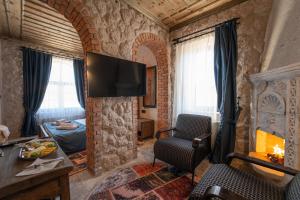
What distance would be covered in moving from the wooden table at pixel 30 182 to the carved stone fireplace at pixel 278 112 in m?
2.09

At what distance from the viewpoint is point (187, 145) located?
215 centimetres

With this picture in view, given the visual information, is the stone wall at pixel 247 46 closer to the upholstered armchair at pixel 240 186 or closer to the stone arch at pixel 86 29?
the upholstered armchair at pixel 240 186

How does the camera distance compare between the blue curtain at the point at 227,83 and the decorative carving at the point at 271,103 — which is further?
the blue curtain at the point at 227,83

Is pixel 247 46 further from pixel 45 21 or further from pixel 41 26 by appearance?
pixel 41 26

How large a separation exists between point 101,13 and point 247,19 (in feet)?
7.49

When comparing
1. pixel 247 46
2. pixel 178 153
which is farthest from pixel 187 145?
pixel 247 46

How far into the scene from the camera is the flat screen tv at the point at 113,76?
1.99 metres

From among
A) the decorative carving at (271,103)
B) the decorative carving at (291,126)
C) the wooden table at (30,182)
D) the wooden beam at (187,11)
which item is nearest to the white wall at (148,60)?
the wooden beam at (187,11)

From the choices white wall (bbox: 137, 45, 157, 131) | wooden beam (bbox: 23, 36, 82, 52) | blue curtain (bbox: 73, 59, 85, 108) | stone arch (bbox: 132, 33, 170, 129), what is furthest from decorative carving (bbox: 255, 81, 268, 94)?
blue curtain (bbox: 73, 59, 85, 108)

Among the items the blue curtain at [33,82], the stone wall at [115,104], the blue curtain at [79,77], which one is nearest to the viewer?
the stone wall at [115,104]

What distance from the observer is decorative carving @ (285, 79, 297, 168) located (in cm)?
138

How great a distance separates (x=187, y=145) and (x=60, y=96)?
4119mm

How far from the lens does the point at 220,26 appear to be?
7.89 ft

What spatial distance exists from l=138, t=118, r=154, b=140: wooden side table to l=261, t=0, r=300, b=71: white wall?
2.79 m
